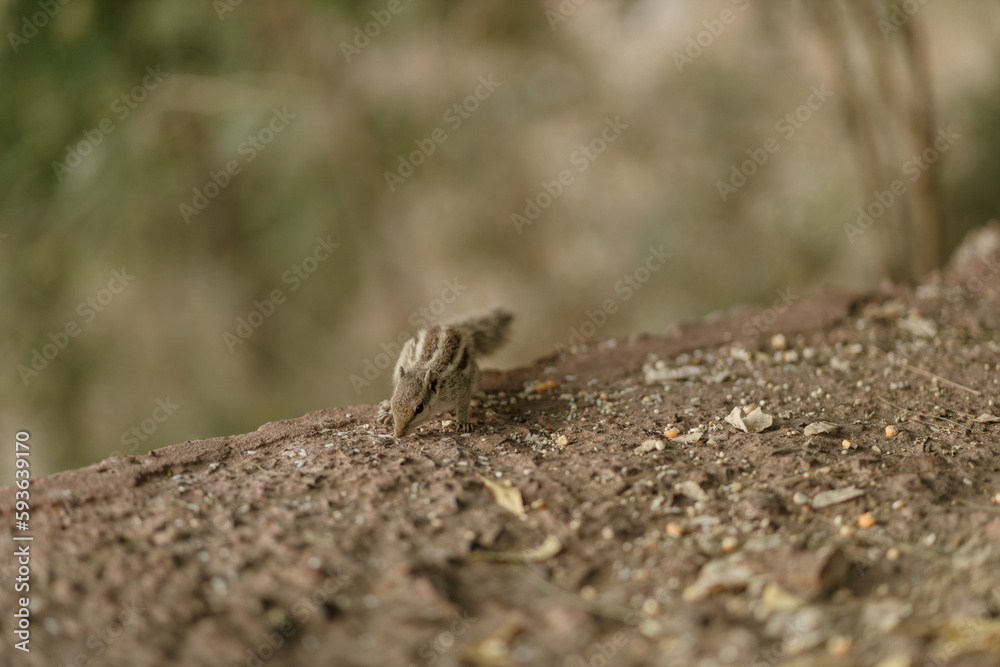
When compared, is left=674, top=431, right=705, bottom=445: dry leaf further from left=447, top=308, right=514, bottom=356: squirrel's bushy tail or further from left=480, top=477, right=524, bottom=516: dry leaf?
left=447, top=308, right=514, bottom=356: squirrel's bushy tail

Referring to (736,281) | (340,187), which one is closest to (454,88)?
(340,187)

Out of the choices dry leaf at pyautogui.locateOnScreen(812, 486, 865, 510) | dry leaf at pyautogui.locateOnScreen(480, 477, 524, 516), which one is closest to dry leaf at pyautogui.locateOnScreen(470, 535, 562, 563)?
dry leaf at pyautogui.locateOnScreen(480, 477, 524, 516)

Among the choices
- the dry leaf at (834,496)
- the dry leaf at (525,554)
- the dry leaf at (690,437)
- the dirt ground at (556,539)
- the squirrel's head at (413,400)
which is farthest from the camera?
the squirrel's head at (413,400)

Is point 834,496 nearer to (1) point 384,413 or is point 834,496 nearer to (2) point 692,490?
(2) point 692,490

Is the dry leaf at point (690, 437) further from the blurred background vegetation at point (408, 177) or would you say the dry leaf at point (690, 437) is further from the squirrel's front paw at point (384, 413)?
the blurred background vegetation at point (408, 177)

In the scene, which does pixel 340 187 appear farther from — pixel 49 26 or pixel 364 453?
pixel 364 453

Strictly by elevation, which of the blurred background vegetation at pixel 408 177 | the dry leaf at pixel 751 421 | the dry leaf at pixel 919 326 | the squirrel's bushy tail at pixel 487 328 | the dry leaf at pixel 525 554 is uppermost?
the blurred background vegetation at pixel 408 177

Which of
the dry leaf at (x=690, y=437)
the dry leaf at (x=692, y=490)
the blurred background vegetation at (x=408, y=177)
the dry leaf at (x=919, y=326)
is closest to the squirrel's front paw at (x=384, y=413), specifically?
the dry leaf at (x=690, y=437)
